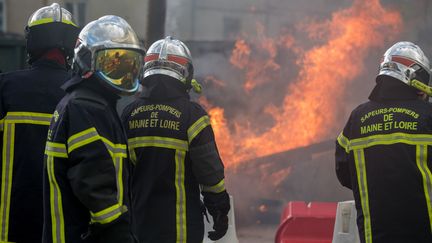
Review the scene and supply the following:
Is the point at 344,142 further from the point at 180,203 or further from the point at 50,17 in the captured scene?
the point at 50,17

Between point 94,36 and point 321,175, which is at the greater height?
point 94,36

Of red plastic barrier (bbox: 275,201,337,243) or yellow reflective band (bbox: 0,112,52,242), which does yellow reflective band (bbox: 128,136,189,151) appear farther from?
red plastic barrier (bbox: 275,201,337,243)

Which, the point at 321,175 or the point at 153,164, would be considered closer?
the point at 153,164

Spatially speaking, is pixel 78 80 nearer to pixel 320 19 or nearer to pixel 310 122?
pixel 310 122

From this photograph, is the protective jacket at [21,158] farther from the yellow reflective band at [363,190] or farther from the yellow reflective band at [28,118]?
the yellow reflective band at [363,190]

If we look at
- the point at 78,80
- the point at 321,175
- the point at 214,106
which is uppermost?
the point at 78,80

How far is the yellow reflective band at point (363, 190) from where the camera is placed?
461 centimetres

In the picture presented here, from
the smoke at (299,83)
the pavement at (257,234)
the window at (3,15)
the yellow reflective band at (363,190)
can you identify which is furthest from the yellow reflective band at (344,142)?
the window at (3,15)

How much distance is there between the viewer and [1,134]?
430 centimetres

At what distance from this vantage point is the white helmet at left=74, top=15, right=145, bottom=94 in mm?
3625

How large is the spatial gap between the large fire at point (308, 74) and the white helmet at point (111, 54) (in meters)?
8.90

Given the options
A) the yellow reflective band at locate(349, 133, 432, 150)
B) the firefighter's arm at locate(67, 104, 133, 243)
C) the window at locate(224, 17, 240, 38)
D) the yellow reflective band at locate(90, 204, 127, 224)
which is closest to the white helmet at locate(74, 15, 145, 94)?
the firefighter's arm at locate(67, 104, 133, 243)

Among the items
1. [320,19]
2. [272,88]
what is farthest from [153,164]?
[320,19]

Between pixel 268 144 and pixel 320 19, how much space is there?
351 centimetres
